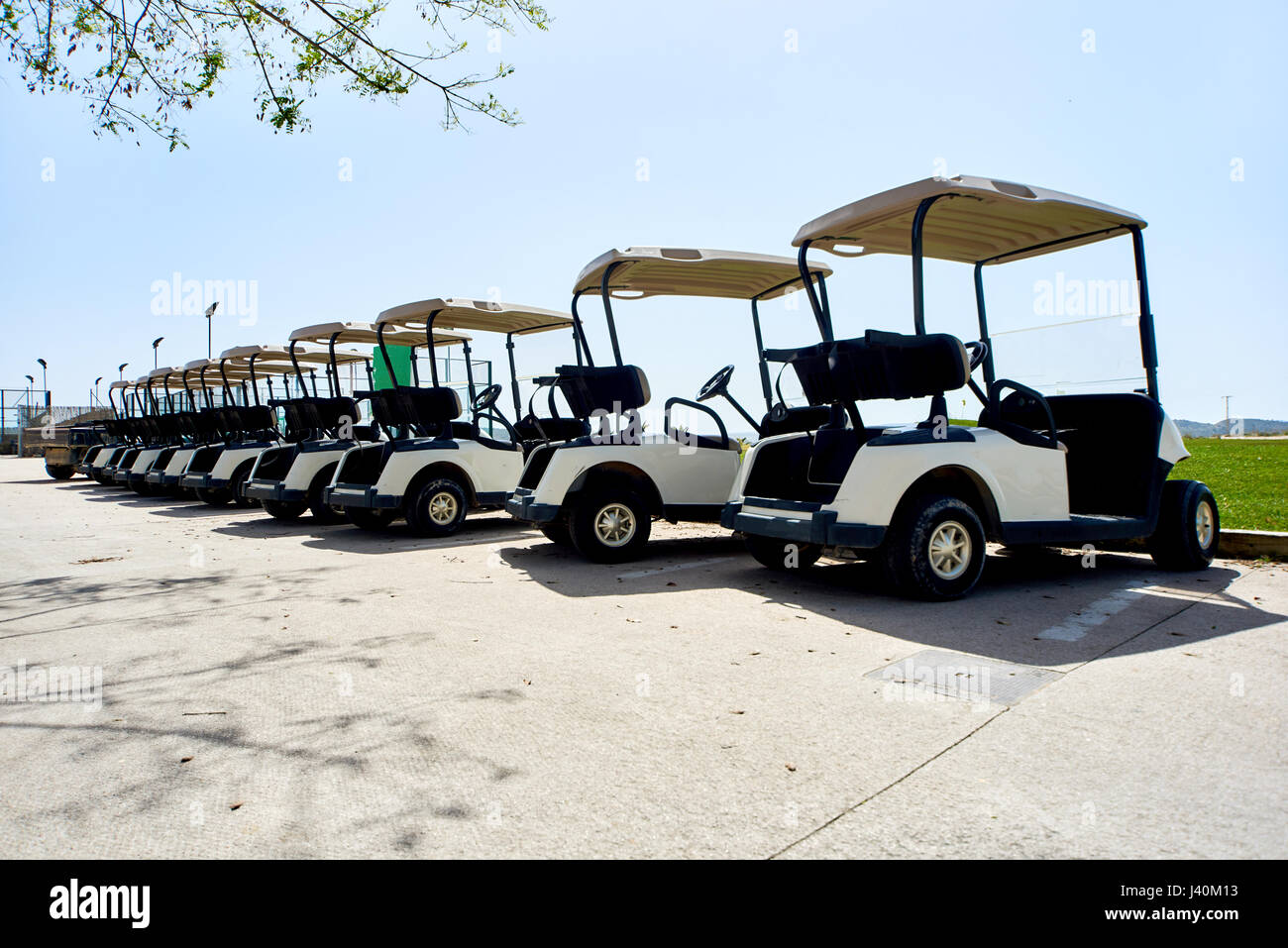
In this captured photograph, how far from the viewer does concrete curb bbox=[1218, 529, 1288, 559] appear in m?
6.55

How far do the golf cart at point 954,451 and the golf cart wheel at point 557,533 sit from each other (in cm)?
201

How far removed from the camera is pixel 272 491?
10.9 meters

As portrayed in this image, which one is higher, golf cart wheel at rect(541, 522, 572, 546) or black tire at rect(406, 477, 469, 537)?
black tire at rect(406, 477, 469, 537)

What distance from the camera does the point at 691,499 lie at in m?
7.48

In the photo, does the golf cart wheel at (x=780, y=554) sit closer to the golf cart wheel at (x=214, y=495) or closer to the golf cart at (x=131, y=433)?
the golf cart wheel at (x=214, y=495)

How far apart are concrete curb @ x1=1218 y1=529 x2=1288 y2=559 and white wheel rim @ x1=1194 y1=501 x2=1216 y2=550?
1.63 feet

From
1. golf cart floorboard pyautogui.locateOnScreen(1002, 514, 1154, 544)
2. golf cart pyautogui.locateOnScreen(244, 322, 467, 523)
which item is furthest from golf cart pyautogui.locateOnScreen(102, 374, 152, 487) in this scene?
golf cart floorboard pyautogui.locateOnScreen(1002, 514, 1154, 544)

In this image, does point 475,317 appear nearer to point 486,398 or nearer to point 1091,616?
point 486,398

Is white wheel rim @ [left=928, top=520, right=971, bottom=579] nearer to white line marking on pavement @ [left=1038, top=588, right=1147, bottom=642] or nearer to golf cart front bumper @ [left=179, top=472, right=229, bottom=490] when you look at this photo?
white line marking on pavement @ [left=1038, top=588, right=1147, bottom=642]

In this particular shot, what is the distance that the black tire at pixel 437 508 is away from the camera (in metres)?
9.16
